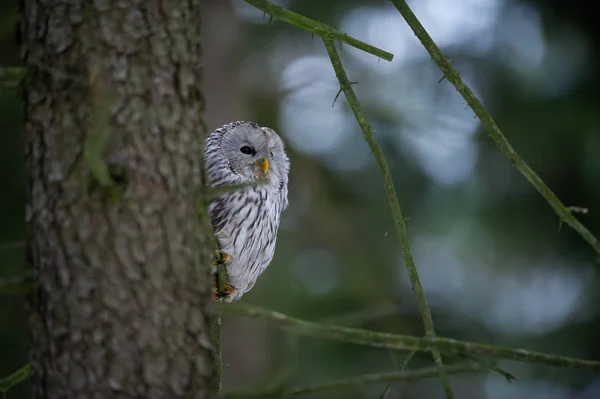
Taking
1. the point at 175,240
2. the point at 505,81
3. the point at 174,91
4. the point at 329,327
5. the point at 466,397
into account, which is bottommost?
the point at 466,397

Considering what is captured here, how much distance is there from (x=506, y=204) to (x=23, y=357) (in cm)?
355

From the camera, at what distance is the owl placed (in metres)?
3.03

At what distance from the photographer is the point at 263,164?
3.18 m

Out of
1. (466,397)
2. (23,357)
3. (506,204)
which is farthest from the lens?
(466,397)

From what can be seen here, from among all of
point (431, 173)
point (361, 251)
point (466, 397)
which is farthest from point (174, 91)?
point (466, 397)

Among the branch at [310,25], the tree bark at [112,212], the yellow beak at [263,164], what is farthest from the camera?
the yellow beak at [263,164]

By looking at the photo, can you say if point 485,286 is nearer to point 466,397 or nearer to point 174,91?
point 466,397

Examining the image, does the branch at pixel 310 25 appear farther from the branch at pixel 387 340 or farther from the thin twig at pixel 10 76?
the branch at pixel 387 340

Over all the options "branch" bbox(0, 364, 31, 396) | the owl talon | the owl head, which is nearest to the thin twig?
"branch" bbox(0, 364, 31, 396)

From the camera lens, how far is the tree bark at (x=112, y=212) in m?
1.56

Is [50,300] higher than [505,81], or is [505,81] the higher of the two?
[505,81]

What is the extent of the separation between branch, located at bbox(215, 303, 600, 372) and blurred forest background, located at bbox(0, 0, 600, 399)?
3.88m

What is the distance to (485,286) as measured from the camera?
6504mm

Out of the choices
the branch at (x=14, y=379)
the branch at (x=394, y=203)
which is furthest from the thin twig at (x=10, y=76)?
the branch at (x=394, y=203)
